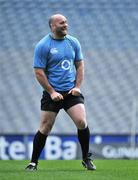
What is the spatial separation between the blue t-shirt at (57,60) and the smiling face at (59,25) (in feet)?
0.32

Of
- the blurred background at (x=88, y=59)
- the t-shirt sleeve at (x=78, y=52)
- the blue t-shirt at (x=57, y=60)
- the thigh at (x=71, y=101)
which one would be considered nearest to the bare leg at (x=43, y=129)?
the thigh at (x=71, y=101)

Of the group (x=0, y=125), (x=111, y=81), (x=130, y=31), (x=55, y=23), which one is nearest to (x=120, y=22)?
(x=130, y=31)

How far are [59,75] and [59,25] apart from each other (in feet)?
1.64

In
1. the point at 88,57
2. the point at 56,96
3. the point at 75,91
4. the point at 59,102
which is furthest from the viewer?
A: the point at 88,57

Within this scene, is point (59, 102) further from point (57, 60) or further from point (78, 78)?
point (57, 60)

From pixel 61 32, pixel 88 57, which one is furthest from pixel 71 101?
pixel 88 57

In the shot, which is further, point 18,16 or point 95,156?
point 18,16

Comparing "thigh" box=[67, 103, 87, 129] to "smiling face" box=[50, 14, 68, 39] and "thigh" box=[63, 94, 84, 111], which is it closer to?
"thigh" box=[63, 94, 84, 111]

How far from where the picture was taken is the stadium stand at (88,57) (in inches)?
674

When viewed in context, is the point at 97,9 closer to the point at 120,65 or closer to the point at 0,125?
the point at 120,65

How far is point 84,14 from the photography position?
18.1m

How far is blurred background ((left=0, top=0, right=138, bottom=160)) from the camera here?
56.0ft

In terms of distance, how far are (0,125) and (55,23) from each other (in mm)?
9551

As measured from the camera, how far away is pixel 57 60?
7.62 meters
